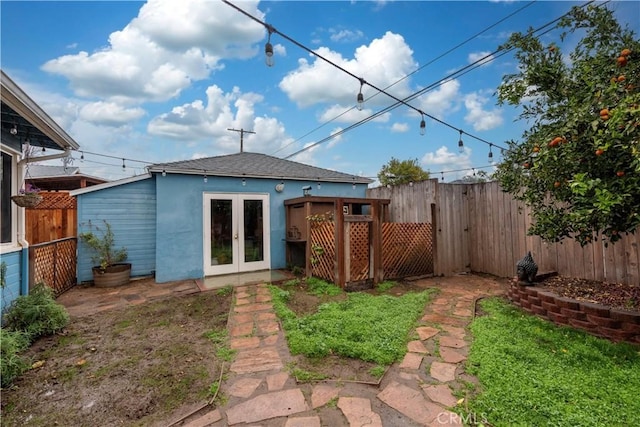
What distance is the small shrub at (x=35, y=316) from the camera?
11.0ft

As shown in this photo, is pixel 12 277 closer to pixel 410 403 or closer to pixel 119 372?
pixel 119 372

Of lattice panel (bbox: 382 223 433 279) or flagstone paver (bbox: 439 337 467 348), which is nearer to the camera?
flagstone paver (bbox: 439 337 467 348)

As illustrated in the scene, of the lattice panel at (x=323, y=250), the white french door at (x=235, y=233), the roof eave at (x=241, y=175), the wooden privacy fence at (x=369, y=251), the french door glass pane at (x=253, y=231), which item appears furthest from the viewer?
the french door glass pane at (x=253, y=231)

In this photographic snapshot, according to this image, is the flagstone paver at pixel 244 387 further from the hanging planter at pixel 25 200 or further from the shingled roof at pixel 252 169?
the shingled roof at pixel 252 169

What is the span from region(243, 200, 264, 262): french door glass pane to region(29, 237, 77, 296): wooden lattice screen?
3584 millimetres

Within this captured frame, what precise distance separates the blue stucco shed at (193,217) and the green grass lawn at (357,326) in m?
2.76

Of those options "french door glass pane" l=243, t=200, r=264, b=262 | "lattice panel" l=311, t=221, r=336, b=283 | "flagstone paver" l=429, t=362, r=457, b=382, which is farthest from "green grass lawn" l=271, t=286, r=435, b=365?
"french door glass pane" l=243, t=200, r=264, b=262

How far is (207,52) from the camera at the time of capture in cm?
664

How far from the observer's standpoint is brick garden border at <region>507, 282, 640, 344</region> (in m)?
2.96

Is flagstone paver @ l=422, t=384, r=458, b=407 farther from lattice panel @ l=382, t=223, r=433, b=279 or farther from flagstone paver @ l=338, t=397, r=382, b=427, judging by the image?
lattice panel @ l=382, t=223, r=433, b=279

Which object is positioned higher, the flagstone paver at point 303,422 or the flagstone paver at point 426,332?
the flagstone paver at point 303,422

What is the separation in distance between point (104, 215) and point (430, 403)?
7222mm

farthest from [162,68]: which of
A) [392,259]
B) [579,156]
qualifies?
[579,156]

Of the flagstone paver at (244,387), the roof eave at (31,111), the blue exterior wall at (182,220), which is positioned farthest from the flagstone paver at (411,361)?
the blue exterior wall at (182,220)
